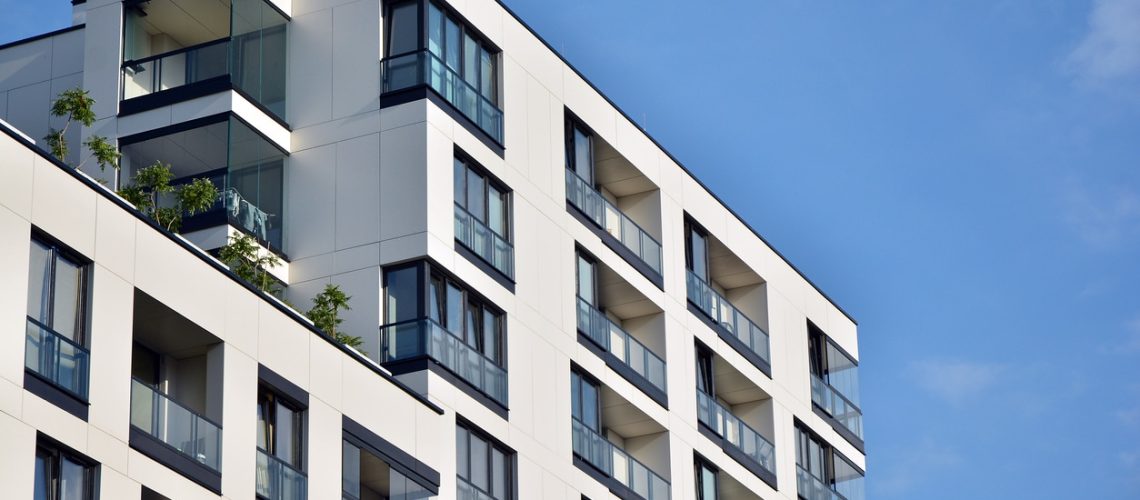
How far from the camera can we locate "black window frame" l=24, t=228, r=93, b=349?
123ft

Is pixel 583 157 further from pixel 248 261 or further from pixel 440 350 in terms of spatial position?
pixel 248 261

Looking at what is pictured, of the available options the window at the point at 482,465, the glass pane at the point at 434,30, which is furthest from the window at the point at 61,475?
the glass pane at the point at 434,30

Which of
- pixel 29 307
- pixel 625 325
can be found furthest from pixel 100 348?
pixel 625 325

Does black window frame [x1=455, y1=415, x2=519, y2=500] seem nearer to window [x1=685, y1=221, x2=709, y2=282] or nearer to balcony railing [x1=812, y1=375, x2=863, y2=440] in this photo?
window [x1=685, y1=221, x2=709, y2=282]

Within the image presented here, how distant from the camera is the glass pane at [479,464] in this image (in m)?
50.2

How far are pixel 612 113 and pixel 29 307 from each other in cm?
2664

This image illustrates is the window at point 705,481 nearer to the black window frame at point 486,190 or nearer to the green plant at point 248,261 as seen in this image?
the black window frame at point 486,190

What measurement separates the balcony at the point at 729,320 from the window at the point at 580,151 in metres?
5.46

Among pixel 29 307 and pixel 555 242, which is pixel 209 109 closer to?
pixel 555 242

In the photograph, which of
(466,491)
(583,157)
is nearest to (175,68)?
(583,157)

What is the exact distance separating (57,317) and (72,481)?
2.66 metres

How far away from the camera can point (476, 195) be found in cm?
5347

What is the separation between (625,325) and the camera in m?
61.7

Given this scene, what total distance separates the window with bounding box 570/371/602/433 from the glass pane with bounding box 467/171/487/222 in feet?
17.3
